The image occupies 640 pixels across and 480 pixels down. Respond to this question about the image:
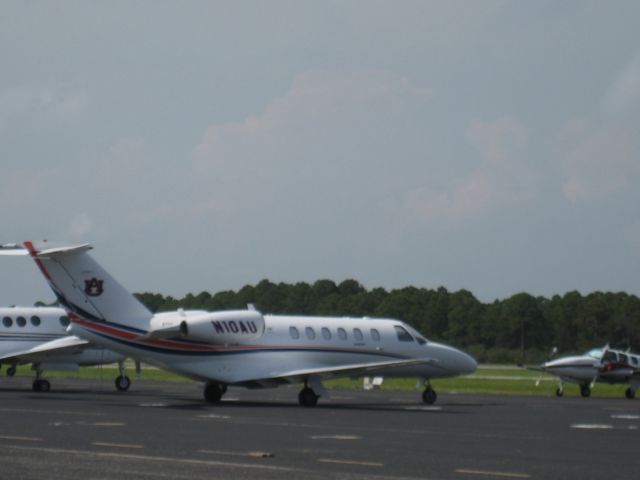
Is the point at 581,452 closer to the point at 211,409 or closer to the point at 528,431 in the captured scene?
the point at 528,431

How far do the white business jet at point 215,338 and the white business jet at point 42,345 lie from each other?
1271 centimetres

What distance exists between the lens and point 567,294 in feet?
465

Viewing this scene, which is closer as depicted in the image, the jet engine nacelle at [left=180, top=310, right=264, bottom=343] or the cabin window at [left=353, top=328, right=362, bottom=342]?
the jet engine nacelle at [left=180, top=310, right=264, bottom=343]

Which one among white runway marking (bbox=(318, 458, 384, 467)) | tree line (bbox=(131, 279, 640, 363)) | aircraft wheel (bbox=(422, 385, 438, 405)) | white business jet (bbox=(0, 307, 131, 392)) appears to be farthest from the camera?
tree line (bbox=(131, 279, 640, 363))

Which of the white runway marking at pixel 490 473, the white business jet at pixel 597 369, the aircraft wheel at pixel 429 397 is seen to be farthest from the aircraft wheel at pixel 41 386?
the white runway marking at pixel 490 473

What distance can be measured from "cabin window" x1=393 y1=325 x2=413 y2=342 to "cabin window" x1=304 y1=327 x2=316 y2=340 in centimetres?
360

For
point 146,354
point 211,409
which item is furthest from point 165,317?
point 211,409

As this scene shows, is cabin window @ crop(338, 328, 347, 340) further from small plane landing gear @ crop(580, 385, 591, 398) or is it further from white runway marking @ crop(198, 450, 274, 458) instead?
white runway marking @ crop(198, 450, 274, 458)

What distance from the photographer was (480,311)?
13275 cm

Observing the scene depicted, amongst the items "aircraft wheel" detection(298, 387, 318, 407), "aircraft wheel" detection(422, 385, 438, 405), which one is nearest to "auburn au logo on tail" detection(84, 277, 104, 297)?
"aircraft wheel" detection(298, 387, 318, 407)

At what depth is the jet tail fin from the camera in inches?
1422

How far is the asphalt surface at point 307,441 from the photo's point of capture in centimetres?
1739

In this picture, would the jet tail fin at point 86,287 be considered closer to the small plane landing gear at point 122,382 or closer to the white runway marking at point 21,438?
the white runway marking at point 21,438

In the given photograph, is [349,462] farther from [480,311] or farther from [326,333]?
[480,311]
